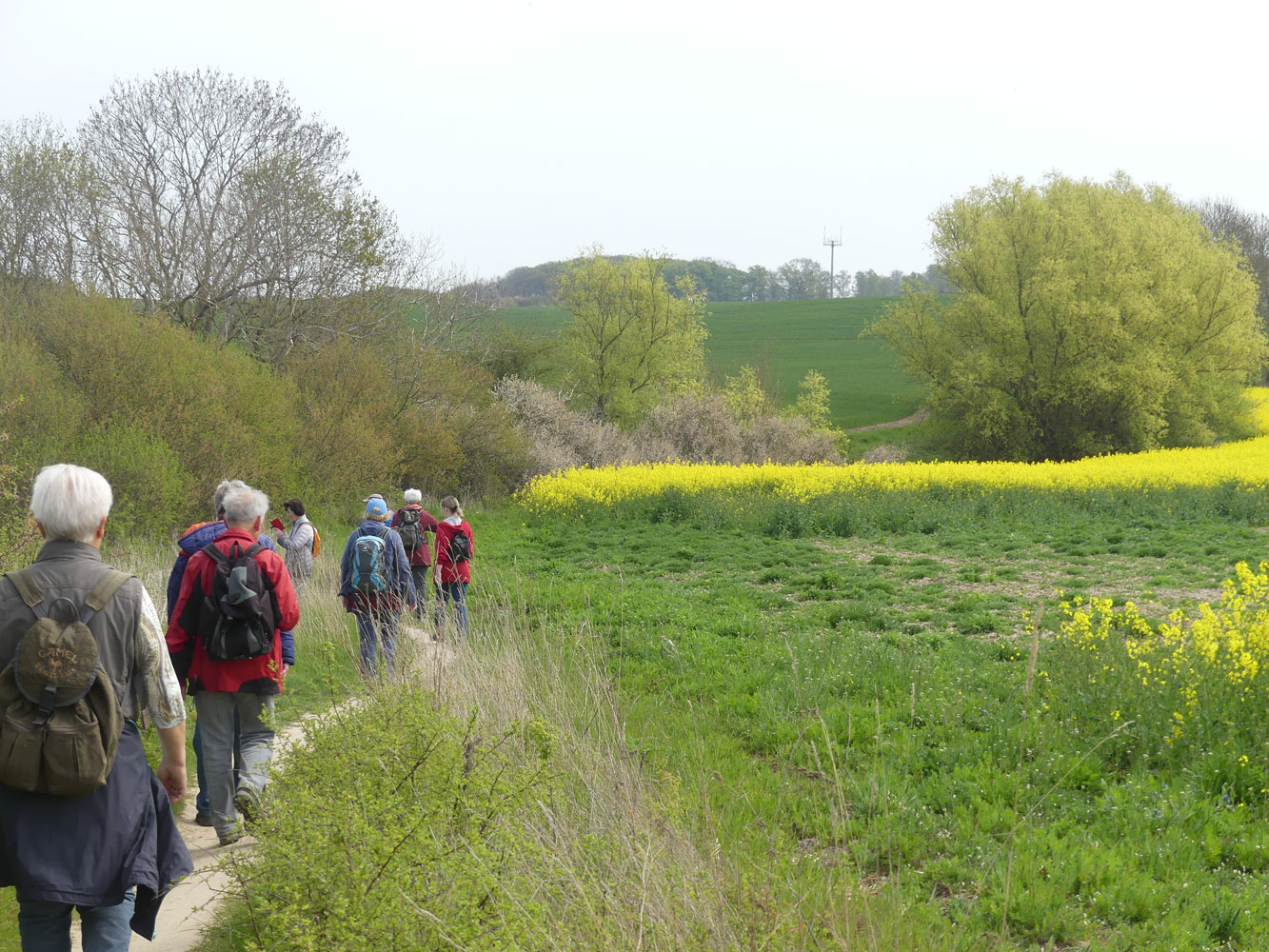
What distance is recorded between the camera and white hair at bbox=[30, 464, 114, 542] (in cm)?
321

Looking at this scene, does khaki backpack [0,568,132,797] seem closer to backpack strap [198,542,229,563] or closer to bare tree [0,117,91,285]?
backpack strap [198,542,229,563]

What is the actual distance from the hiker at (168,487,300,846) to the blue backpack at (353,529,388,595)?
97.3 inches

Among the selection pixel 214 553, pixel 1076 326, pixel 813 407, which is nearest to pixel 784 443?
pixel 813 407

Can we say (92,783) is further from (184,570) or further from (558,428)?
(558,428)

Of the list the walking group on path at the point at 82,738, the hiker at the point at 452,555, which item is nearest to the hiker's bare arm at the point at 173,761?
the walking group on path at the point at 82,738

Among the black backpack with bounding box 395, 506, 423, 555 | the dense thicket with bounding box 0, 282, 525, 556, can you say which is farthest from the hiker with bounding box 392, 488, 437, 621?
the dense thicket with bounding box 0, 282, 525, 556

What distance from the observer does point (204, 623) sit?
5.36m

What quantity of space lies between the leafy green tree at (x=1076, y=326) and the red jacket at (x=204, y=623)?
118 ft

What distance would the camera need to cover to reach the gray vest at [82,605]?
3.07 m

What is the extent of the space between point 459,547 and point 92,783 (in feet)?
24.9

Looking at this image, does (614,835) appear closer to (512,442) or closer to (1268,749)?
(1268,749)

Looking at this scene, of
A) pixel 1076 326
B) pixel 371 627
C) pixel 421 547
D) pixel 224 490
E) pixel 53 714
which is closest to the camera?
pixel 53 714

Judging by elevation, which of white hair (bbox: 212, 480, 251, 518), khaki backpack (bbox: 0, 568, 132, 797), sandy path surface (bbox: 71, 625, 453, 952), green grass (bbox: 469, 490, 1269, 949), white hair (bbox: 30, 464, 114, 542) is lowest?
green grass (bbox: 469, 490, 1269, 949)

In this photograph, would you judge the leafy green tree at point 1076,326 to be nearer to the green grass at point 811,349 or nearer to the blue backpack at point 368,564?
the green grass at point 811,349
